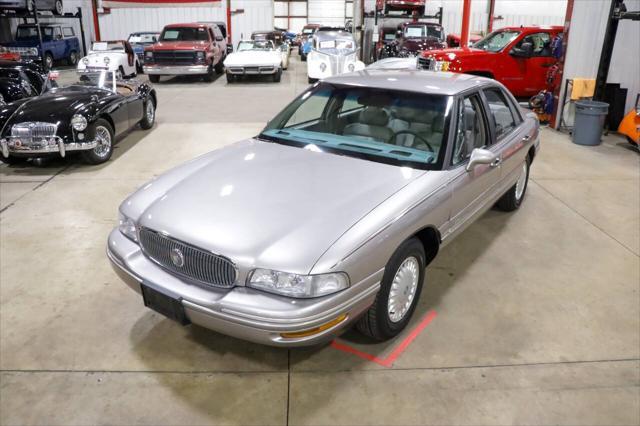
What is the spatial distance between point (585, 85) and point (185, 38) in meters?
12.0

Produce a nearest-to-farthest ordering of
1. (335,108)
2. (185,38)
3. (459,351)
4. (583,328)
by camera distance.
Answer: (459,351)
(583,328)
(335,108)
(185,38)

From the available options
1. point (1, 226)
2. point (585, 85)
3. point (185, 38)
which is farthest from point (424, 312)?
point (185, 38)

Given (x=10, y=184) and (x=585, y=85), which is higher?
(x=585, y=85)

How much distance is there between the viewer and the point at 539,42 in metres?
11.5

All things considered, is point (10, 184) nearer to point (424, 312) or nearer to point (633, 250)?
point (424, 312)

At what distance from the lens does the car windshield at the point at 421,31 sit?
688 inches

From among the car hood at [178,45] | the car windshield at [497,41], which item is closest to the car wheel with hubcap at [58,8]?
the car hood at [178,45]

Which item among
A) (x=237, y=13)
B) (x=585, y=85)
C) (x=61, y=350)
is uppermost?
(x=237, y=13)

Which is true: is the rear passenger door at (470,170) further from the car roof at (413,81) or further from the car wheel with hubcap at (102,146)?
the car wheel with hubcap at (102,146)

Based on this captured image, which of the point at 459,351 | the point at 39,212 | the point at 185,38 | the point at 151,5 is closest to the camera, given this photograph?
the point at 459,351

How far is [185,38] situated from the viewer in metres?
16.2

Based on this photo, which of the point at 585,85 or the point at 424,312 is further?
the point at 585,85

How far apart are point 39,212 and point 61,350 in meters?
2.76

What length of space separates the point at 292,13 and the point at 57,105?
3977 centimetres
